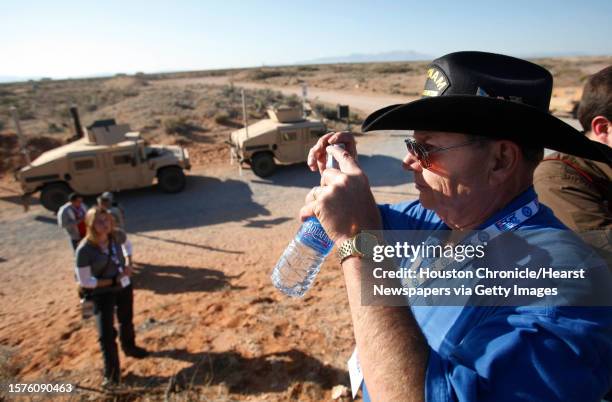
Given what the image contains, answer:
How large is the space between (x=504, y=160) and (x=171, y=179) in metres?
10.8

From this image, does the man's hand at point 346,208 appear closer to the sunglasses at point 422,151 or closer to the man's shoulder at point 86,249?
the sunglasses at point 422,151

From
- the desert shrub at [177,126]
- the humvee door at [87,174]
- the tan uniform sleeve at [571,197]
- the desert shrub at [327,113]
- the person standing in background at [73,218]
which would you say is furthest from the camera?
the desert shrub at [327,113]

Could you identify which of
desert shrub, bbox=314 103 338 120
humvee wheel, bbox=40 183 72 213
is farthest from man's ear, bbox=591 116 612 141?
desert shrub, bbox=314 103 338 120

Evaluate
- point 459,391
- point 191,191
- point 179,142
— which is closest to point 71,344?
point 459,391

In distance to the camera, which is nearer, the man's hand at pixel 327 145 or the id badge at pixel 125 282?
the man's hand at pixel 327 145

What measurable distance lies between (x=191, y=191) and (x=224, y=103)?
15.7 meters

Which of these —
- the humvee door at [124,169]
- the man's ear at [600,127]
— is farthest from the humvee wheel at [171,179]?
the man's ear at [600,127]

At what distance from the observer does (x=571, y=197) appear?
1797mm

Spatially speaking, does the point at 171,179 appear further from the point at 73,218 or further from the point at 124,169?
the point at 73,218

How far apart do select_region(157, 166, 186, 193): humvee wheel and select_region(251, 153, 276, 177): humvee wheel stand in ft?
7.38

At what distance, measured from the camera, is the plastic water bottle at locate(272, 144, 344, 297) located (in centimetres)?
177

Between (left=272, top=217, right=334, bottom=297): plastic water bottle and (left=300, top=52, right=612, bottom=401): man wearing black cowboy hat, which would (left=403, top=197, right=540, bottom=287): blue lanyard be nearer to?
(left=300, top=52, right=612, bottom=401): man wearing black cowboy hat

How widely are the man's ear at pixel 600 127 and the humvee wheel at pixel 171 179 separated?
1060 cm

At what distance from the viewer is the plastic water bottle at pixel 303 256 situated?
177 cm
